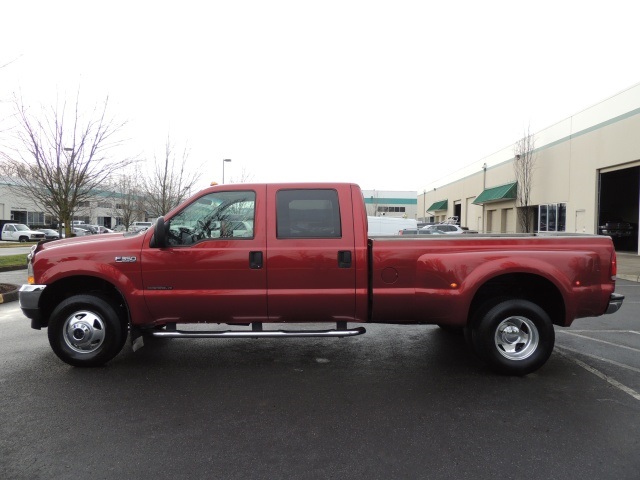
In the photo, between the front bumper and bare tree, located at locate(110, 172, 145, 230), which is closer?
the front bumper

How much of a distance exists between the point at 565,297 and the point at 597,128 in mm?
22624

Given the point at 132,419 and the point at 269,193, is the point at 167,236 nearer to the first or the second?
the point at 269,193

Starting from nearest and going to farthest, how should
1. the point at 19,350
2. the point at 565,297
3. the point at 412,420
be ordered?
the point at 412,420
the point at 565,297
the point at 19,350

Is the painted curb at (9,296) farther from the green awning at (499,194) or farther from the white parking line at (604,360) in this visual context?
the green awning at (499,194)

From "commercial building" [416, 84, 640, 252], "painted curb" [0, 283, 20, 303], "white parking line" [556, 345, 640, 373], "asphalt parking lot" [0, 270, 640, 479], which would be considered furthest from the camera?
"commercial building" [416, 84, 640, 252]

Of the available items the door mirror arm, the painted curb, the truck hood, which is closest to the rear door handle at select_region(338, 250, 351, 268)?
the door mirror arm

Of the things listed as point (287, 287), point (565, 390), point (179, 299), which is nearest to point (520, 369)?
point (565, 390)

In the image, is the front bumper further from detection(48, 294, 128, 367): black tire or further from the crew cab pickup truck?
detection(48, 294, 128, 367): black tire

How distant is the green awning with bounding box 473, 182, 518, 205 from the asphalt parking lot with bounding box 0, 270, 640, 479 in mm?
29184

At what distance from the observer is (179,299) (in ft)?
15.2

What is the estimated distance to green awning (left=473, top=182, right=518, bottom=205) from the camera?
32.5 meters

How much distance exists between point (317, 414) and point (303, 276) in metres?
1.43

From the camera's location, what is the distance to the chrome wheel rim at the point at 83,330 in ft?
15.4

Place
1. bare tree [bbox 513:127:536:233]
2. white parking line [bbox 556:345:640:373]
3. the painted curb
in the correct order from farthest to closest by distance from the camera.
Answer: bare tree [bbox 513:127:536:233]
the painted curb
white parking line [bbox 556:345:640:373]
